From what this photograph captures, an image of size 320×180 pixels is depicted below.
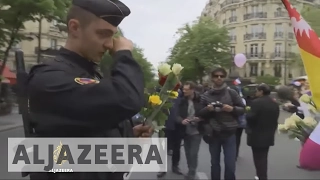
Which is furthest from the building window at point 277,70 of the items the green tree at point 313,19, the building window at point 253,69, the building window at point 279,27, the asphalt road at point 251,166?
the asphalt road at point 251,166

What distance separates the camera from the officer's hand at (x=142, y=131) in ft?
6.06

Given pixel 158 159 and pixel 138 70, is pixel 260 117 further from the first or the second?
pixel 138 70

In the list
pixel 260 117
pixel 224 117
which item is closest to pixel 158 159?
pixel 224 117

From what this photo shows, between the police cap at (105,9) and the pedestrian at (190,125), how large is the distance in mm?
4982

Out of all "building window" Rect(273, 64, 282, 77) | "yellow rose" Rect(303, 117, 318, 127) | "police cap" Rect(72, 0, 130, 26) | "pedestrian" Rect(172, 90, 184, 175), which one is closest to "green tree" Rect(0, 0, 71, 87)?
"pedestrian" Rect(172, 90, 184, 175)

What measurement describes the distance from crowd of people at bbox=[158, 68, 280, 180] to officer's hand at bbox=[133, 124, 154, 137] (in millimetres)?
3972

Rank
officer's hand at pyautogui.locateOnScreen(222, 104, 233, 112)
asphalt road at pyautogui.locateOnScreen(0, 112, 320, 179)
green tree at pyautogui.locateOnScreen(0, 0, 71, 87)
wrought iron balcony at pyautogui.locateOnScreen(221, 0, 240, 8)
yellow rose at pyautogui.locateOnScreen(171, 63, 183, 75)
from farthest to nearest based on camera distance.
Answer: wrought iron balcony at pyautogui.locateOnScreen(221, 0, 240, 8)
green tree at pyautogui.locateOnScreen(0, 0, 71, 87)
asphalt road at pyautogui.locateOnScreen(0, 112, 320, 179)
officer's hand at pyautogui.locateOnScreen(222, 104, 233, 112)
yellow rose at pyautogui.locateOnScreen(171, 63, 183, 75)

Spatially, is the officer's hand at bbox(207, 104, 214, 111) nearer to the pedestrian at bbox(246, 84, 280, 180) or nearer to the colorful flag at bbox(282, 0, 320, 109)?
the pedestrian at bbox(246, 84, 280, 180)

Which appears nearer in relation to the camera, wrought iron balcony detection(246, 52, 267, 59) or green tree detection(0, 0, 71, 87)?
green tree detection(0, 0, 71, 87)

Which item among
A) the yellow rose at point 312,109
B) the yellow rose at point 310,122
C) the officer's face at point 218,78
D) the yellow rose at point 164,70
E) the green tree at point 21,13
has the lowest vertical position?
the yellow rose at point 310,122

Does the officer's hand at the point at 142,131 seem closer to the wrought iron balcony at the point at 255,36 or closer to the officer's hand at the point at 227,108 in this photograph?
the officer's hand at the point at 227,108

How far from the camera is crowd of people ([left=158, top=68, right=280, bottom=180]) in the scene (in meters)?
5.91

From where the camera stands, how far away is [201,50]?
39250 mm

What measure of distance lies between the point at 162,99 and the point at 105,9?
0.71 m
